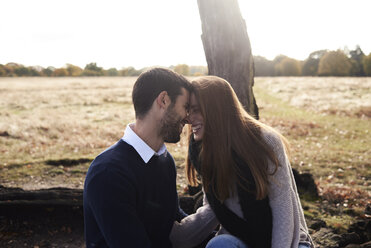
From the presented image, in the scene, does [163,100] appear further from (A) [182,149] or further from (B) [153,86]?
(A) [182,149]

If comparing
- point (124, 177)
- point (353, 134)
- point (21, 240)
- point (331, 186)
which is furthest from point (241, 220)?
point (353, 134)

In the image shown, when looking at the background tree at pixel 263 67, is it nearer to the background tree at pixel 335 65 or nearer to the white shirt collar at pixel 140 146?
the background tree at pixel 335 65

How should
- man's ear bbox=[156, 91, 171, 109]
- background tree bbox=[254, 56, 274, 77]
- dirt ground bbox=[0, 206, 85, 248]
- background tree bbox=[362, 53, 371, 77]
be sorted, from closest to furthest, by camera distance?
1. man's ear bbox=[156, 91, 171, 109]
2. dirt ground bbox=[0, 206, 85, 248]
3. background tree bbox=[362, 53, 371, 77]
4. background tree bbox=[254, 56, 274, 77]

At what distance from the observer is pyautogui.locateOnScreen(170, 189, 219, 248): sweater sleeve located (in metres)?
2.92

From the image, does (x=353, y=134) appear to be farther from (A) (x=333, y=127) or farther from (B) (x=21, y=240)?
(B) (x=21, y=240)

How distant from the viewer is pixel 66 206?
437cm

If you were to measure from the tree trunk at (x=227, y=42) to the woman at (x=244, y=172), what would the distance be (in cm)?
202

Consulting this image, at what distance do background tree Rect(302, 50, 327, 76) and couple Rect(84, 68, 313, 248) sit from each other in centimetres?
7069

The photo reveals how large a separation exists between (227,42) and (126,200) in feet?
9.79

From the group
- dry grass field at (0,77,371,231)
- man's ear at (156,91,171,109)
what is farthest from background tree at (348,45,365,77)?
man's ear at (156,91,171,109)

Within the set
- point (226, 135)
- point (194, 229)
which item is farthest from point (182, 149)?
point (226, 135)

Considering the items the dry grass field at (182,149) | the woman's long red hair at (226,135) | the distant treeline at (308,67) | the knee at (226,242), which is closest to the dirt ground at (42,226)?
the dry grass field at (182,149)

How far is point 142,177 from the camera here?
243cm

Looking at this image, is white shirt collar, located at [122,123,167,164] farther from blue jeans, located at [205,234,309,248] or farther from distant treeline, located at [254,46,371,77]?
distant treeline, located at [254,46,371,77]
